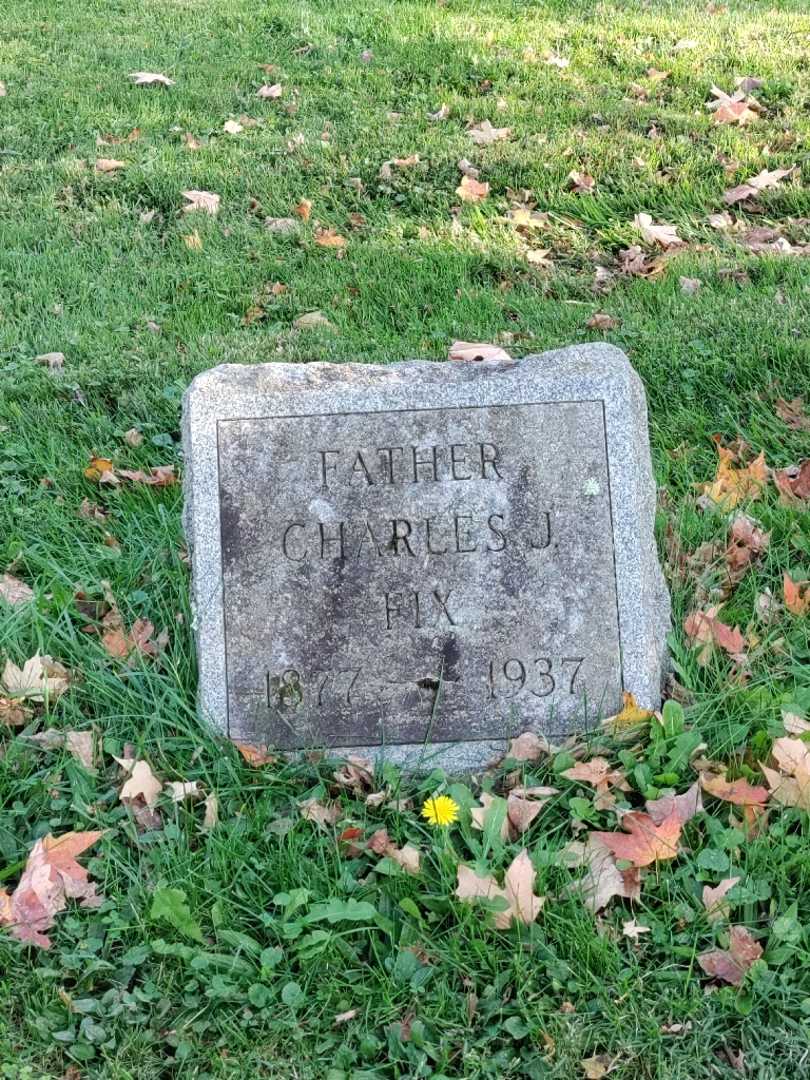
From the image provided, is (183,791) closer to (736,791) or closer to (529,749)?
(529,749)

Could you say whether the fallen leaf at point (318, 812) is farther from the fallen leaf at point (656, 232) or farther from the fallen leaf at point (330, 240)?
the fallen leaf at point (656, 232)

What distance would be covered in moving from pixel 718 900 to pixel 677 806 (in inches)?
11.2

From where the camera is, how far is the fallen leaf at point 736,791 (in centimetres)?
264

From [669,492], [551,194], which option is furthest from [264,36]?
[669,492]

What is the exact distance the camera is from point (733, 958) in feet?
7.64

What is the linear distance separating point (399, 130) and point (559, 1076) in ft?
18.2

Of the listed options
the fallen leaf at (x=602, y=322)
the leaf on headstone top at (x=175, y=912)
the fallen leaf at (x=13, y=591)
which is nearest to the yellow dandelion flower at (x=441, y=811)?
the leaf on headstone top at (x=175, y=912)

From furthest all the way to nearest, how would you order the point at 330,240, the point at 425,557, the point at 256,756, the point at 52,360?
1. the point at 330,240
2. the point at 52,360
3. the point at 425,557
4. the point at 256,756

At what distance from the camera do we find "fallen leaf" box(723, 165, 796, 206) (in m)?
5.71

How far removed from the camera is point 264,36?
7797 mm

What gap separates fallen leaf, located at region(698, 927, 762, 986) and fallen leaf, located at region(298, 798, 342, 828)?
90 cm

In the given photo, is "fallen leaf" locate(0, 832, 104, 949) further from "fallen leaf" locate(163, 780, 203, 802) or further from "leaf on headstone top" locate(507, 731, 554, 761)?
"leaf on headstone top" locate(507, 731, 554, 761)

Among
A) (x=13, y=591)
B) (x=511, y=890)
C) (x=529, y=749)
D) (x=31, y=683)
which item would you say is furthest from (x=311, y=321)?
(x=511, y=890)

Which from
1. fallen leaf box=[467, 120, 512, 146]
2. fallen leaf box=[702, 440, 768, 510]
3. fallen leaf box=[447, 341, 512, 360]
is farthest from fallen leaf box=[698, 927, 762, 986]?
fallen leaf box=[467, 120, 512, 146]
